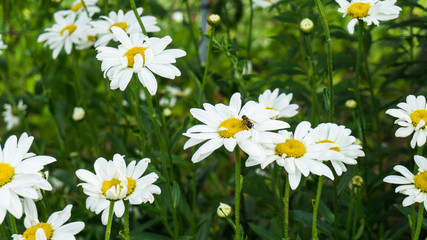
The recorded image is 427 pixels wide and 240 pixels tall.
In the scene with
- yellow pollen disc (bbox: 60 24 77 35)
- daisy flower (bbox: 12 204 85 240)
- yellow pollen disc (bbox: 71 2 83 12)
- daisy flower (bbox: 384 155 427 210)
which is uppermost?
yellow pollen disc (bbox: 71 2 83 12)

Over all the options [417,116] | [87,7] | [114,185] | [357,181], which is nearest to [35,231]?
[114,185]

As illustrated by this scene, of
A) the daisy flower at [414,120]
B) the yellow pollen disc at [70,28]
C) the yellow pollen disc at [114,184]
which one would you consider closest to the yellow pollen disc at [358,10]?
the daisy flower at [414,120]

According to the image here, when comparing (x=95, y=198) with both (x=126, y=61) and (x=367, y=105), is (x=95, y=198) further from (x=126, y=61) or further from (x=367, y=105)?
(x=367, y=105)

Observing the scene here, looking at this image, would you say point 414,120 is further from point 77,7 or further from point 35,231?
point 77,7

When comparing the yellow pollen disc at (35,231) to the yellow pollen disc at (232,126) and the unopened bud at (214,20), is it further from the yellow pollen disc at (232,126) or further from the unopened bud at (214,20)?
the unopened bud at (214,20)

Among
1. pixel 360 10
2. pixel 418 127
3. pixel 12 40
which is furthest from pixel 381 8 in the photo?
pixel 12 40

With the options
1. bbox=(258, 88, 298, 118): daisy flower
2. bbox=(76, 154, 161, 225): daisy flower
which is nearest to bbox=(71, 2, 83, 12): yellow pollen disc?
bbox=(258, 88, 298, 118): daisy flower

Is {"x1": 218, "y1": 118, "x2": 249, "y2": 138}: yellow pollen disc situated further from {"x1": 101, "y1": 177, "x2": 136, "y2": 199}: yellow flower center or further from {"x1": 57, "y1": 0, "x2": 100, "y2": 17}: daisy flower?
{"x1": 57, "y1": 0, "x2": 100, "y2": 17}: daisy flower
